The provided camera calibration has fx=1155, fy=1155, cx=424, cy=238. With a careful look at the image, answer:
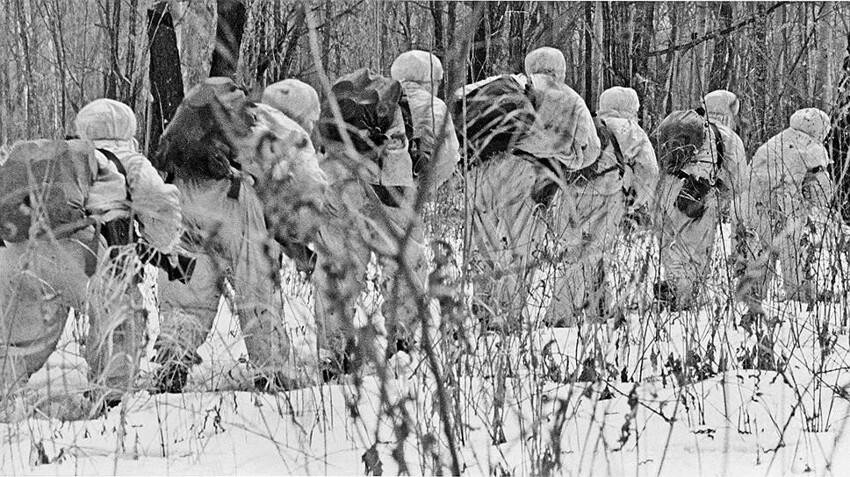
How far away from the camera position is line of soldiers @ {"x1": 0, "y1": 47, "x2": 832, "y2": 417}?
3721 mm

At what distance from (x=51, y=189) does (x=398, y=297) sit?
2.71 meters

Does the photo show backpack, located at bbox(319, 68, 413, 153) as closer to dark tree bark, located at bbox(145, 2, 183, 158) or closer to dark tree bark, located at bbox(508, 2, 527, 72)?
dark tree bark, located at bbox(145, 2, 183, 158)

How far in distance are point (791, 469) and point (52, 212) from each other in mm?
2703

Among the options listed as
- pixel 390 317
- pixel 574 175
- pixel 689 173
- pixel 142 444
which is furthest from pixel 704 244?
pixel 390 317

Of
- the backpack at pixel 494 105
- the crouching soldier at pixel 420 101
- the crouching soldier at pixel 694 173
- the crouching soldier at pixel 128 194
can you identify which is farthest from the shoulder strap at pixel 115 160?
the crouching soldier at pixel 694 173

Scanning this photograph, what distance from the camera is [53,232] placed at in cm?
417

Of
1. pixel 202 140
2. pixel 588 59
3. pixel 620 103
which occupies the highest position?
pixel 588 59

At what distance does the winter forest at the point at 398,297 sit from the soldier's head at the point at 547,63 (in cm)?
3

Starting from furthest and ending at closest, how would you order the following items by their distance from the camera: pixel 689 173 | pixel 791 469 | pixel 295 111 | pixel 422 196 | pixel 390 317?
pixel 689 173, pixel 295 111, pixel 791 469, pixel 390 317, pixel 422 196

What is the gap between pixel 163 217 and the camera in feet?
14.7

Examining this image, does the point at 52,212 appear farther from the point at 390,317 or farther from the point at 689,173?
the point at 689,173

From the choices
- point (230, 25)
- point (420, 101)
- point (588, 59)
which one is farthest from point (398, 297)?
point (588, 59)

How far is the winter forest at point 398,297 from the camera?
2.79 m

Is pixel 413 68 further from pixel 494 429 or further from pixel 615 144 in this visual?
pixel 494 429
